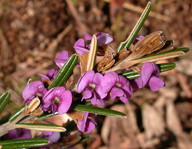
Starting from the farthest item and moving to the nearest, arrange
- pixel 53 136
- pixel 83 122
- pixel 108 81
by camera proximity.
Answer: pixel 53 136, pixel 83 122, pixel 108 81

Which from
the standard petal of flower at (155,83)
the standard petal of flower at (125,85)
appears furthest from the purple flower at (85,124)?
the standard petal of flower at (155,83)

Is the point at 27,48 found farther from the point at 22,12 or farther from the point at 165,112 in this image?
the point at 165,112

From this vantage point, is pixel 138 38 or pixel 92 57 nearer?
pixel 92 57

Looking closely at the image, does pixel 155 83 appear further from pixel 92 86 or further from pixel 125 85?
pixel 92 86

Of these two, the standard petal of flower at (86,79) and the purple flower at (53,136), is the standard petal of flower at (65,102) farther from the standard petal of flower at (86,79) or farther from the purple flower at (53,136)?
the purple flower at (53,136)

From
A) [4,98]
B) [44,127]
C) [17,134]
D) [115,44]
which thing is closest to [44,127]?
[44,127]
